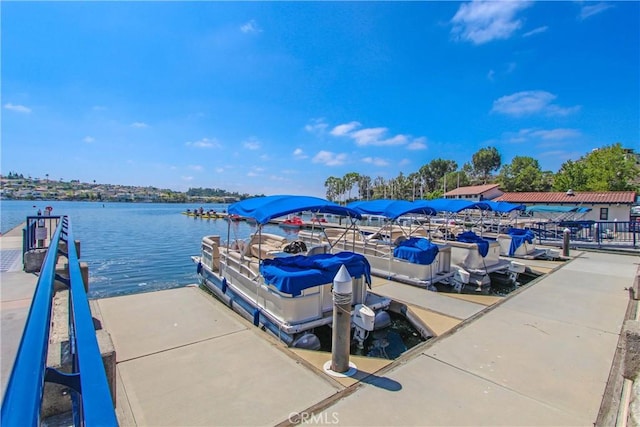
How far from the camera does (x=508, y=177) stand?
207 ft

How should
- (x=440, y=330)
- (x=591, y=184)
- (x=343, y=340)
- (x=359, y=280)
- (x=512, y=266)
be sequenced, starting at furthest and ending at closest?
(x=591, y=184), (x=512, y=266), (x=359, y=280), (x=440, y=330), (x=343, y=340)

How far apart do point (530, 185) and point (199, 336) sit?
65158 mm

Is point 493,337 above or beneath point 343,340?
beneath

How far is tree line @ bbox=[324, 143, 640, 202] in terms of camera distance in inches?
1372

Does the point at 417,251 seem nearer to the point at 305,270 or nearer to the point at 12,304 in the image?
the point at 305,270

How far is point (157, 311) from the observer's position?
21.6 feet

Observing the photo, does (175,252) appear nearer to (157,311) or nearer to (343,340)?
(157,311)

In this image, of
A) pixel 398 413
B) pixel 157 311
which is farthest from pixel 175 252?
pixel 398 413

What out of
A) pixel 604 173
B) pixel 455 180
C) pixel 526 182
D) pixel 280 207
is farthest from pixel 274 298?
pixel 455 180

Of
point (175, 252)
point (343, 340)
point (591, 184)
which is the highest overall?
point (591, 184)

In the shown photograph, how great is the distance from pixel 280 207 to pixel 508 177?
68629 millimetres

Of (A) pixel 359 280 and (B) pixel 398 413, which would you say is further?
(A) pixel 359 280

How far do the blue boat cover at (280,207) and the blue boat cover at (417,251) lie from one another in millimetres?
2559

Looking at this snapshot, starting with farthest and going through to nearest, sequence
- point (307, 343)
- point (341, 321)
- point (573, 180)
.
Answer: point (573, 180), point (307, 343), point (341, 321)
